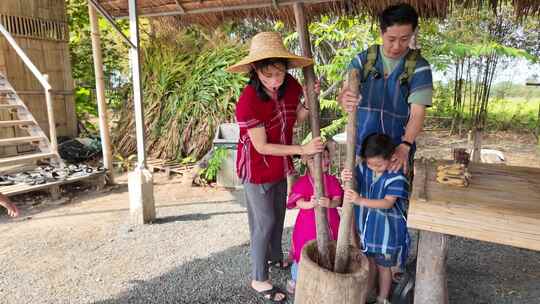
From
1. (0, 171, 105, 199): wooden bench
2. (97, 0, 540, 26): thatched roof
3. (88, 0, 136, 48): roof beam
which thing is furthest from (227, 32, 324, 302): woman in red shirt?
(0, 171, 105, 199): wooden bench

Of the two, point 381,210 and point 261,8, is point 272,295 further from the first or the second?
point 261,8

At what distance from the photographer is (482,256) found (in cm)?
333

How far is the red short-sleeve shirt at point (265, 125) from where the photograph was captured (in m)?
2.15

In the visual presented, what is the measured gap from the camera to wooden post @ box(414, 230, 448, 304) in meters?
1.77

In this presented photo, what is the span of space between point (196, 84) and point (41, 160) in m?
3.03

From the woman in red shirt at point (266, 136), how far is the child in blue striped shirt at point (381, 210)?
404 mm

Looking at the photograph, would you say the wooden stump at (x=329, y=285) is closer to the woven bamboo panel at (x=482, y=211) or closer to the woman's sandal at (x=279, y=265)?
the woven bamboo panel at (x=482, y=211)

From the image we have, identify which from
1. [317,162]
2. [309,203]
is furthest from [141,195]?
[317,162]

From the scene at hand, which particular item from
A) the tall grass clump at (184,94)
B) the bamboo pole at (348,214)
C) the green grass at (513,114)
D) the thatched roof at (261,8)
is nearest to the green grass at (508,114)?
the green grass at (513,114)

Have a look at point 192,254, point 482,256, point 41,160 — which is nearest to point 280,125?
point 192,254

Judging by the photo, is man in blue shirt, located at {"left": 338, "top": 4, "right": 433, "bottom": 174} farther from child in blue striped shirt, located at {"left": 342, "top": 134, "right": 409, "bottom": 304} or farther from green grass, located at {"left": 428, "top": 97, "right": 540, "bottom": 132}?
green grass, located at {"left": 428, "top": 97, "right": 540, "bottom": 132}

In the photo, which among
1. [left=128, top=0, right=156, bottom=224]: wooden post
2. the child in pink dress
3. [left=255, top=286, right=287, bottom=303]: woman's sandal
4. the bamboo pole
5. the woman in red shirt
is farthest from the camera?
[left=128, top=0, right=156, bottom=224]: wooden post

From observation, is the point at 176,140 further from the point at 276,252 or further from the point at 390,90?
the point at 390,90

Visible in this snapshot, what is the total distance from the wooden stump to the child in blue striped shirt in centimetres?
49
